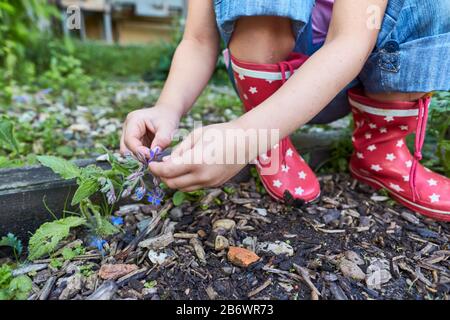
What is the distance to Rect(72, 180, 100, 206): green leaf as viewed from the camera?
0.90 m

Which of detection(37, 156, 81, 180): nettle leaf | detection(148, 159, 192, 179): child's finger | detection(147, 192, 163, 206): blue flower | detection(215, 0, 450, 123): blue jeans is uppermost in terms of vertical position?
detection(215, 0, 450, 123): blue jeans

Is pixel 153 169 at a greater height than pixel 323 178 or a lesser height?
greater

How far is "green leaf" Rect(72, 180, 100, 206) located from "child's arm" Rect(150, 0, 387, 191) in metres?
0.21

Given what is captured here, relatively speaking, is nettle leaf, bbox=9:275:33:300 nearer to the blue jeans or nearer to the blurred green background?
the blurred green background

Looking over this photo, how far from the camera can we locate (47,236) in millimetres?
910

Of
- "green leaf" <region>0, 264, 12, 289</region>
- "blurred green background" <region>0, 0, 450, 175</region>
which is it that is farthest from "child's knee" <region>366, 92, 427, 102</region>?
"green leaf" <region>0, 264, 12, 289</region>

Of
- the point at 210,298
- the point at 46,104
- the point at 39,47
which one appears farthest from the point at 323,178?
the point at 39,47

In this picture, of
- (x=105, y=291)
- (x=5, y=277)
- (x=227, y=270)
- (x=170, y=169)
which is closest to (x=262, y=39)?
(x=170, y=169)

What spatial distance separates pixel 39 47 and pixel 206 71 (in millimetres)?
2101

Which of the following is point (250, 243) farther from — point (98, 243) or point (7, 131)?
point (7, 131)

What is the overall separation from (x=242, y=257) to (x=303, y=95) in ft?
1.20

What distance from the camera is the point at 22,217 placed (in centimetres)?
105

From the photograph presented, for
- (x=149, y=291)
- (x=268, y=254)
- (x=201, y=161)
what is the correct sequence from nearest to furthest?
1. (x=201, y=161)
2. (x=149, y=291)
3. (x=268, y=254)
